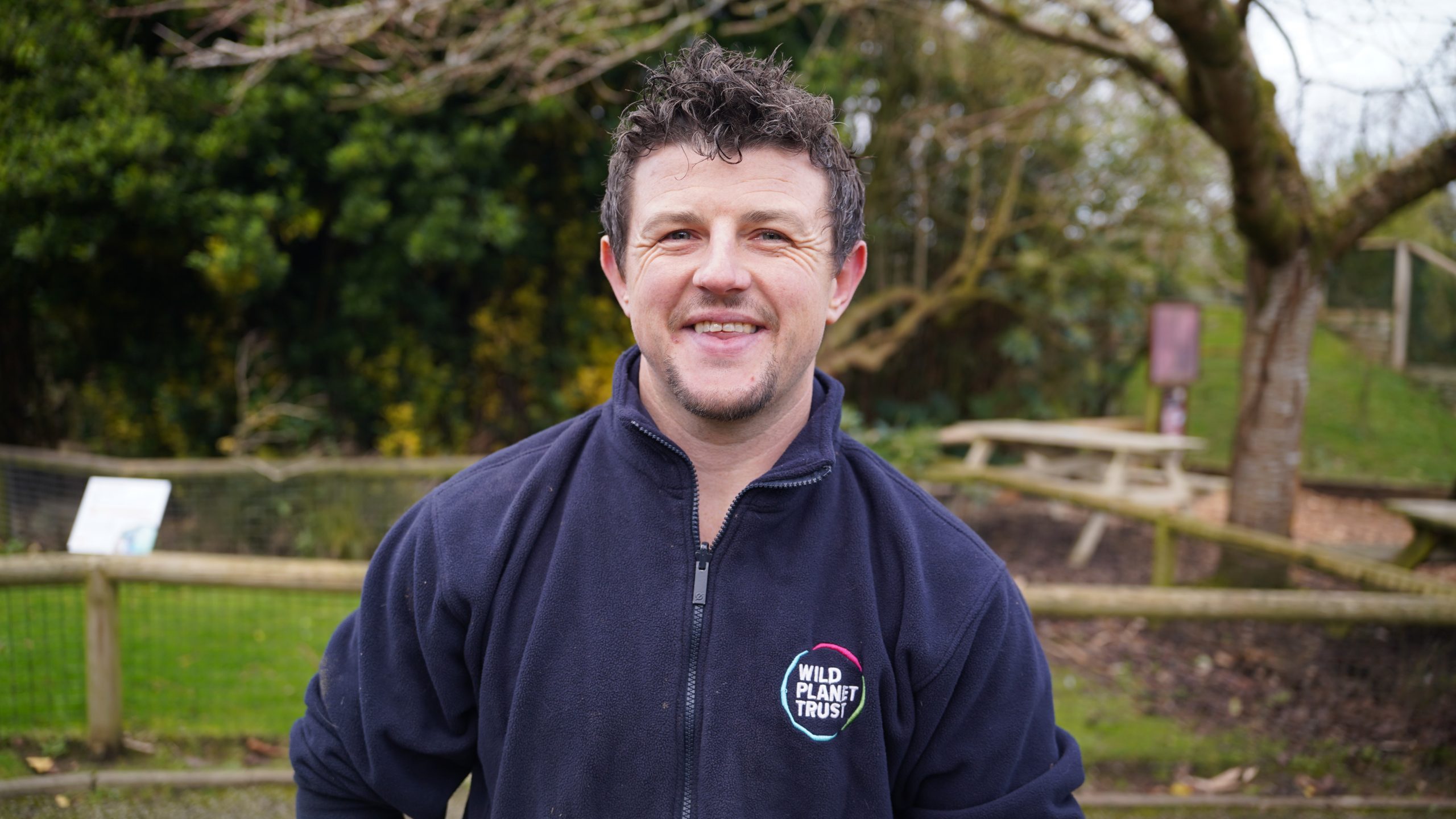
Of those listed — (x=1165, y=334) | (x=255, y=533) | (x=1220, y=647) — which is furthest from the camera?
(x=1165, y=334)

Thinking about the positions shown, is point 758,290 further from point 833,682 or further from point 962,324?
point 962,324

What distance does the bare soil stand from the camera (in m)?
3.37

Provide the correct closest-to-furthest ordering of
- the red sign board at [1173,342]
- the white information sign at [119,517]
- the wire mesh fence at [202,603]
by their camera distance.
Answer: the white information sign at [119,517] < the wire mesh fence at [202,603] < the red sign board at [1173,342]

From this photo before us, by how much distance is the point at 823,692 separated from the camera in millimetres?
1432

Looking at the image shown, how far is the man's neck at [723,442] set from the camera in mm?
1568

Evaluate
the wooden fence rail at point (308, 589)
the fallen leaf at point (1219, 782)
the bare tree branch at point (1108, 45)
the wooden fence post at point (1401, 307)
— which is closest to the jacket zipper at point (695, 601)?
the wooden fence rail at point (308, 589)

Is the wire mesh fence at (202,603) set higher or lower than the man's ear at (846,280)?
A: lower

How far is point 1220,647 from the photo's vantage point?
4.46 m

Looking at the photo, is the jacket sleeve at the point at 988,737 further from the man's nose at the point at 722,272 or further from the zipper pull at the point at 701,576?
the man's nose at the point at 722,272

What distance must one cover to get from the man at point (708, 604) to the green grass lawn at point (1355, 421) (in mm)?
9399

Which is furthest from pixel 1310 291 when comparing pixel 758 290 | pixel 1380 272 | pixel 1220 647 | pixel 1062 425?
pixel 1380 272

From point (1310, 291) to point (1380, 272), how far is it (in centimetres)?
763

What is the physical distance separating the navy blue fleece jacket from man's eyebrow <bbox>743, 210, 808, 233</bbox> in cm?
35

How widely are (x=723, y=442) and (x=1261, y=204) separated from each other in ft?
13.1
